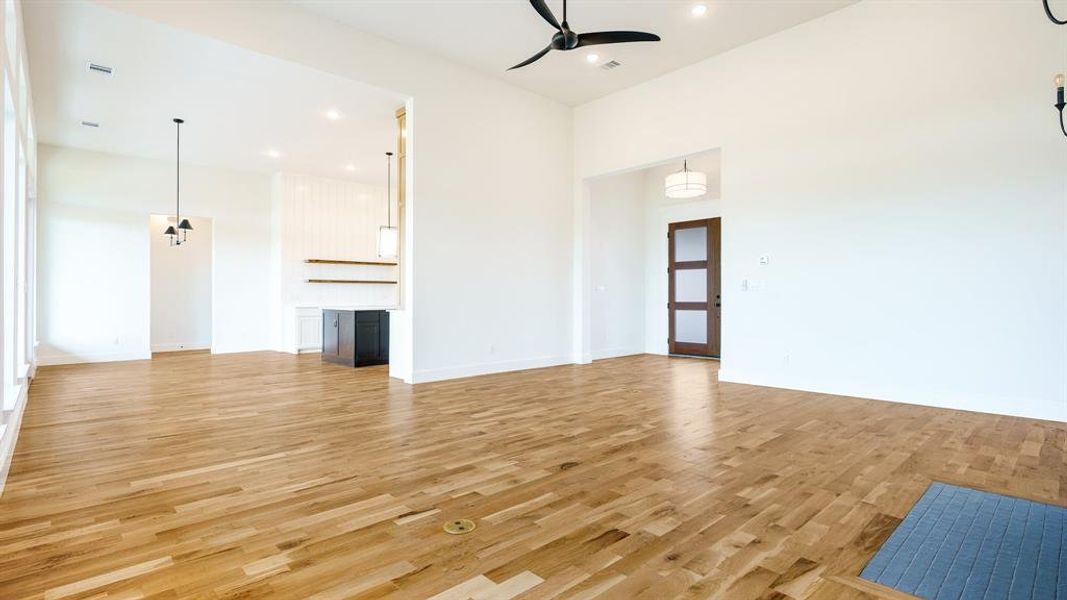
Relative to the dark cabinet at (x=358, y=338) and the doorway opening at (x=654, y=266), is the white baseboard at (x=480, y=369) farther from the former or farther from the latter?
the dark cabinet at (x=358, y=338)

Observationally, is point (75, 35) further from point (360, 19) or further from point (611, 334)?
point (611, 334)

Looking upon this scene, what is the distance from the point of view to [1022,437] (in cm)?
365

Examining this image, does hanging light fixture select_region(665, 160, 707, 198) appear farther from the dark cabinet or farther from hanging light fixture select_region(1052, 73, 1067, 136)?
the dark cabinet

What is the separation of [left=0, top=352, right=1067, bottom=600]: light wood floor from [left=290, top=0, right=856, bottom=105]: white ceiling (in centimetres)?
383

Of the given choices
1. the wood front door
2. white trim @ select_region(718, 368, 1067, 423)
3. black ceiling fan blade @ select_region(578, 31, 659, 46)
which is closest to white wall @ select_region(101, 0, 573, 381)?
the wood front door

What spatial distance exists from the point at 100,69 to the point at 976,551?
7906 millimetres

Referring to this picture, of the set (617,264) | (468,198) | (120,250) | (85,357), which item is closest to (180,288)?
(120,250)

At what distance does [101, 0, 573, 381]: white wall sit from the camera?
531 cm

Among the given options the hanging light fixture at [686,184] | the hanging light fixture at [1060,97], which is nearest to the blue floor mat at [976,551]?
the hanging light fixture at [1060,97]

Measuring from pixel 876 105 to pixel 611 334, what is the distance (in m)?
4.86

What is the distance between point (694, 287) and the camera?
892cm

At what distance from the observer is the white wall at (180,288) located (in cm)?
1016

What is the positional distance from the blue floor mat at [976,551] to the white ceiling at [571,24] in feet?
15.3

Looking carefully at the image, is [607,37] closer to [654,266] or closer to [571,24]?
[571,24]
